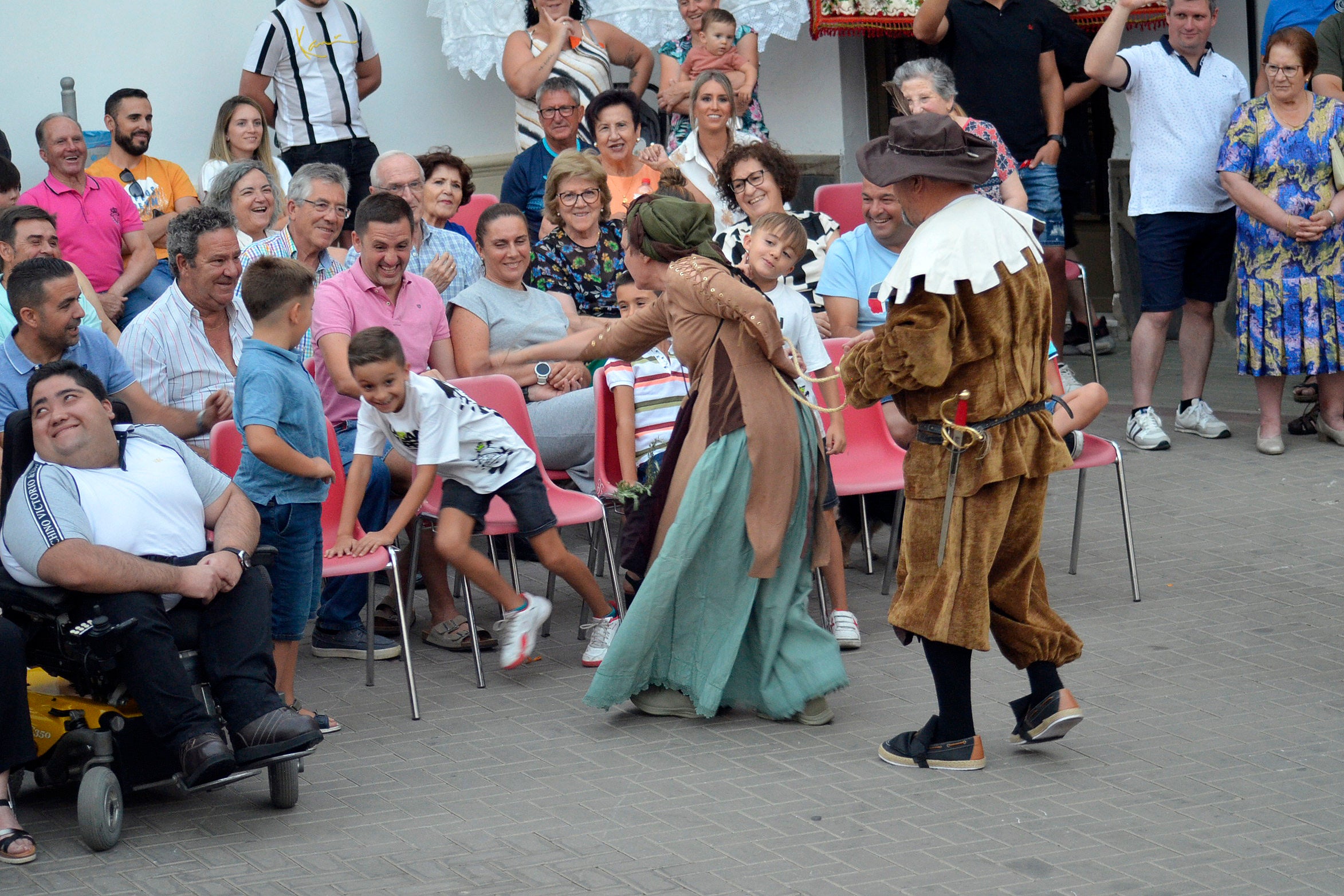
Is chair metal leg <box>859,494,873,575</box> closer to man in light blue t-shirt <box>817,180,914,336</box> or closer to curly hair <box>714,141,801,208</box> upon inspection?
man in light blue t-shirt <box>817,180,914,336</box>

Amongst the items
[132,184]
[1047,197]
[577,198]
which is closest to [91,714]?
[577,198]

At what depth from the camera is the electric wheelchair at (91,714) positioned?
4.04m

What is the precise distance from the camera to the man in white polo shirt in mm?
8031

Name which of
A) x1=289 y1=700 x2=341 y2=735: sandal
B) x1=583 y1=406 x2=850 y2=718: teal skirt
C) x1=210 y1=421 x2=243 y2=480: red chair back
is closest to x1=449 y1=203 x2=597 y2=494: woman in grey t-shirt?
x1=210 y1=421 x2=243 y2=480: red chair back

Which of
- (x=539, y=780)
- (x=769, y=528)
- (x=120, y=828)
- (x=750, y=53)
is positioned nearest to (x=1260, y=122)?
(x=750, y=53)

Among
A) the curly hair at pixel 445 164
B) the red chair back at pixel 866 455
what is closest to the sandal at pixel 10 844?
the red chair back at pixel 866 455

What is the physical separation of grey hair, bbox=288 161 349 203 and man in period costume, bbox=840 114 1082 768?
294 centimetres

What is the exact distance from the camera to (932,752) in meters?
4.38

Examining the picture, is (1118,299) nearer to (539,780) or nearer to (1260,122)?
(1260,122)

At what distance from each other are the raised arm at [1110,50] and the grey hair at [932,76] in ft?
3.45

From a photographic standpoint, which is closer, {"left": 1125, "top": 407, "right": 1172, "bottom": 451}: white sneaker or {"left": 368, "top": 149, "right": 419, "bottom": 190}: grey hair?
{"left": 368, "top": 149, "right": 419, "bottom": 190}: grey hair

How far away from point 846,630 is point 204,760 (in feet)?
7.76

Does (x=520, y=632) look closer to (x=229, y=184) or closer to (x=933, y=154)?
(x=933, y=154)

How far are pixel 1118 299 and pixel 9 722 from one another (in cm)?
836
